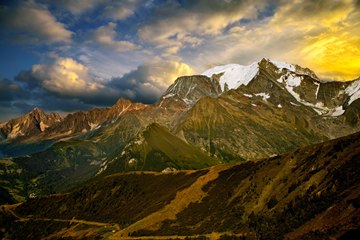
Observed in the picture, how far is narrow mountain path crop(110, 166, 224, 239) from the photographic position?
562ft

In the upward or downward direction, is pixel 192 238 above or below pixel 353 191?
below

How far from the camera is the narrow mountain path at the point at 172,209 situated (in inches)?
6739

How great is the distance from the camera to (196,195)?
607ft

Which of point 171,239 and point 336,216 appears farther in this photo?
point 171,239

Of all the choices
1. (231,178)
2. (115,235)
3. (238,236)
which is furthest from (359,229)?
(115,235)

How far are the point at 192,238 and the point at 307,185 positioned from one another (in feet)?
155

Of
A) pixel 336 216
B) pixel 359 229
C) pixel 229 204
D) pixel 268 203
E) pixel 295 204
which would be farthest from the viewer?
pixel 229 204

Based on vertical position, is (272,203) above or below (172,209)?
above

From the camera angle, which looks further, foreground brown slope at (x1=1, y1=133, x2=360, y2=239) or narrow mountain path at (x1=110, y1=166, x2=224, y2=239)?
narrow mountain path at (x1=110, y1=166, x2=224, y2=239)

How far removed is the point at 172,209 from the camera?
7141 inches

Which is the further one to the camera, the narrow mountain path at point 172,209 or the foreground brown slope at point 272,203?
the narrow mountain path at point 172,209

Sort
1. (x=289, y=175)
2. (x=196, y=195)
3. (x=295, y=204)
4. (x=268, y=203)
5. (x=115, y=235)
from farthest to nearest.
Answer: (x=196, y=195)
(x=115, y=235)
(x=289, y=175)
(x=268, y=203)
(x=295, y=204)

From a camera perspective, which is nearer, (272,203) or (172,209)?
(272,203)

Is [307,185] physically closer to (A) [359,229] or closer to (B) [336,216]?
(B) [336,216]
